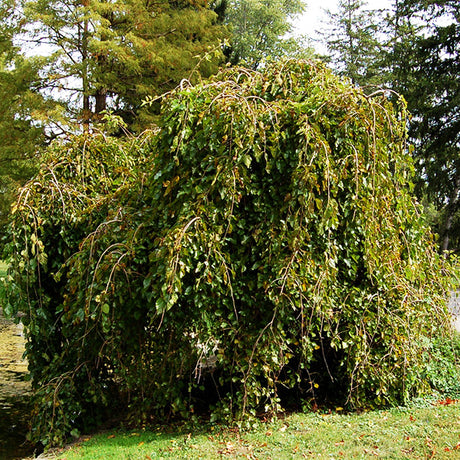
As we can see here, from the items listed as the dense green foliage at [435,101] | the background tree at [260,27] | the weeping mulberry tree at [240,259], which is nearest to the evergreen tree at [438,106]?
the dense green foliage at [435,101]

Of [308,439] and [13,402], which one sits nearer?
[308,439]

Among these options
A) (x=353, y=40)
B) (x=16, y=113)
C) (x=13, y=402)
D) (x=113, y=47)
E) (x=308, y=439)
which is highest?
(x=353, y=40)

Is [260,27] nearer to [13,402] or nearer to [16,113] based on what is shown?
[16,113]

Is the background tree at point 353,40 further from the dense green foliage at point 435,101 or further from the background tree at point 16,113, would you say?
the background tree at point 16,113

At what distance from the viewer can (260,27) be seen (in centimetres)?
2569

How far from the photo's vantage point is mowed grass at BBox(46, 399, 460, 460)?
136 inches

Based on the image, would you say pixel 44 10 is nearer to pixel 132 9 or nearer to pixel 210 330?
pixel 132 9

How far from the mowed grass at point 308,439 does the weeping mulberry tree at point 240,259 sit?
208 mm

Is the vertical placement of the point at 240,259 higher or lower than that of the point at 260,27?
lower

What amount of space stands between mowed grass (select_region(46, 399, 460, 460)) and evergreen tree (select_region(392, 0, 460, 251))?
11743 mm

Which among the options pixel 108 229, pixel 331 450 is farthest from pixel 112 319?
pixel 331 450

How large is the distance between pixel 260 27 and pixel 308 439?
25.3m

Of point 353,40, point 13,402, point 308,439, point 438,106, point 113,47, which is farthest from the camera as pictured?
point 353,40

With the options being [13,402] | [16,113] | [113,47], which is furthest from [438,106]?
[13,402]
